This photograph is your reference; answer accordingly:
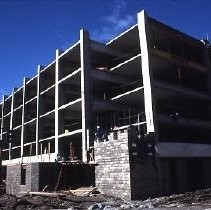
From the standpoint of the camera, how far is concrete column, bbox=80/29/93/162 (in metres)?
25.0

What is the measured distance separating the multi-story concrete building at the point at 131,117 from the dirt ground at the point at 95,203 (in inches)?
55.0

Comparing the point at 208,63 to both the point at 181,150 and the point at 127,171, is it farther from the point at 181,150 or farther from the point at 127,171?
the point at 127,171

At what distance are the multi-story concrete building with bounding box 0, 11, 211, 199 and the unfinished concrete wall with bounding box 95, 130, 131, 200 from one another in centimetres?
6

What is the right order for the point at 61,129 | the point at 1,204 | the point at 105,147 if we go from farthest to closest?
the point at 61,129, the point at 105,147, the point at 1,204

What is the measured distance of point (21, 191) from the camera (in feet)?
73.7

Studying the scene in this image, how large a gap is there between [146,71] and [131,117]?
623 centimetres

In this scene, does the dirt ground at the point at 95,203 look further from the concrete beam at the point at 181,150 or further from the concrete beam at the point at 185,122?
the concrete beam at the point at 185,122

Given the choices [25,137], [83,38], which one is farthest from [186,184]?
[25,137]

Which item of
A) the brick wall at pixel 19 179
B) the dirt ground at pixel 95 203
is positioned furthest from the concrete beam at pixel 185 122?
the brick wall at pixel 19 179

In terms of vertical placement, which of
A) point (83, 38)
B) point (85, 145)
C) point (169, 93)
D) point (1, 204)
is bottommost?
point (1, 204)

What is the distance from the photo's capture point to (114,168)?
64.5 feet

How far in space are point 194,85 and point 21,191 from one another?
18539mm

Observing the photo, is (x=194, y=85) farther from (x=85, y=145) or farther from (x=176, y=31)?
(x=85, y=145)

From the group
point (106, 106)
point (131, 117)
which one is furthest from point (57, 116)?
point (131, 117)
